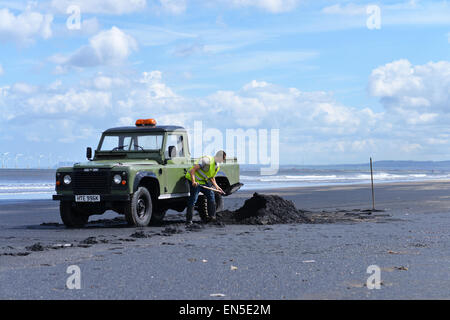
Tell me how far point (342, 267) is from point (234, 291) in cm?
206

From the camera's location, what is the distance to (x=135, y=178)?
13336 millimetres

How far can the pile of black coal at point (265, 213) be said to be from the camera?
15096 millimetres

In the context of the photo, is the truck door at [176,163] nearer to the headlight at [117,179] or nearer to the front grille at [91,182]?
the headlight at [117,179]

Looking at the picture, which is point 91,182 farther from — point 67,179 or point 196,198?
point 196,198

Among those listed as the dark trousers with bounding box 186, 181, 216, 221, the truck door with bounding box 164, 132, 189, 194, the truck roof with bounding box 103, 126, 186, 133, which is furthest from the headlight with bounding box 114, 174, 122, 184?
the truck roof with bounding box 103, 126, 186, 133

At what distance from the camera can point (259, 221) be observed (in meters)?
14.9

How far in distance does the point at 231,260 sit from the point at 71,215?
6638 mm

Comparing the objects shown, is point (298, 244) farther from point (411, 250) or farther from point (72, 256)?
point (72, 256)

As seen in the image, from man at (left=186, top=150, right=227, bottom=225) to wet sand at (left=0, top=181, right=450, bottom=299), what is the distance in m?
0.68

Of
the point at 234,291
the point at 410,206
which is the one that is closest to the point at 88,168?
the point at 234,291

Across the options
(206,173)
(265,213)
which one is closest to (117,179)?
(206,173)

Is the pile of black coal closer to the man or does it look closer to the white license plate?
the man

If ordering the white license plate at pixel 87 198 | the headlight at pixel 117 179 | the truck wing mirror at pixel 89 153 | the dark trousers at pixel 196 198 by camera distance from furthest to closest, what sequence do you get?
1. the truck wing mirror at pixel 89 153
2. the dark trousers at pixel 196 198
3. the white license plate at pixel 87 198
4. the headlight at pixel 117 179

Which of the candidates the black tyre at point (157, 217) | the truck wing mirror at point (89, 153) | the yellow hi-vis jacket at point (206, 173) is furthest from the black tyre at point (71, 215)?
the yellow hi-vis jacket at point (206, 173)
